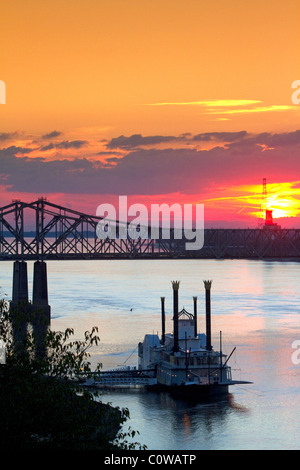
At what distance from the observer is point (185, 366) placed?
65250 mm

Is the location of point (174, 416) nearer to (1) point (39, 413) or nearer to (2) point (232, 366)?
(2) point (232, 366)

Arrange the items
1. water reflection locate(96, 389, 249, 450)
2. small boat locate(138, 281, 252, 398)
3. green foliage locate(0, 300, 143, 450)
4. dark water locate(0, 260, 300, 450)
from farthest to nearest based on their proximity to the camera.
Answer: small boat locate(138, 281, 252, 398) < dark water locate(0, 260, 300, 450) < water reflection locate(96, 389, 249, 450) < green foliage locate(0, 300, 143, 450)

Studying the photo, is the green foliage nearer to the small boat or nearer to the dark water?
the dark water

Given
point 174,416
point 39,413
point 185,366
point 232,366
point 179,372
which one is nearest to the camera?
point 39,413

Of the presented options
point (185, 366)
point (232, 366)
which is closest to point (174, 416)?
point (185, 366)

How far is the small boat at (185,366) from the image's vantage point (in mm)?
63344

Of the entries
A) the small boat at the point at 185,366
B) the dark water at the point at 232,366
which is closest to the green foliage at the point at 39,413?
the dark water at the point at 232,366

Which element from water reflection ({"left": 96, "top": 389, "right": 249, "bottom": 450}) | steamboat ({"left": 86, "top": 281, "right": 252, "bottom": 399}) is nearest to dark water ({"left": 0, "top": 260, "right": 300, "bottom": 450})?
water reflection ({"left": 96, "top": 389, "right": 249, "bottom": 450})

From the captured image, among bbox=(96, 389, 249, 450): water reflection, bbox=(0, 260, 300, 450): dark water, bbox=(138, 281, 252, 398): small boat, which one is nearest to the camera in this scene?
bbox=(96, 389, 249, 450): water reflection

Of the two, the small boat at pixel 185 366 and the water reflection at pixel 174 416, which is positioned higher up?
the small boat at pixel 185 366

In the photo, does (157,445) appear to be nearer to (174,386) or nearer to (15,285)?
(174,386)

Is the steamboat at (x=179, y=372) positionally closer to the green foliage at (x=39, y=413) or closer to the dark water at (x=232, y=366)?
the dark water at (x=232, y=366)

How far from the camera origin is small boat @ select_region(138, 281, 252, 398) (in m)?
63.3

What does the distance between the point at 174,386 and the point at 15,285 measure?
5739cm
